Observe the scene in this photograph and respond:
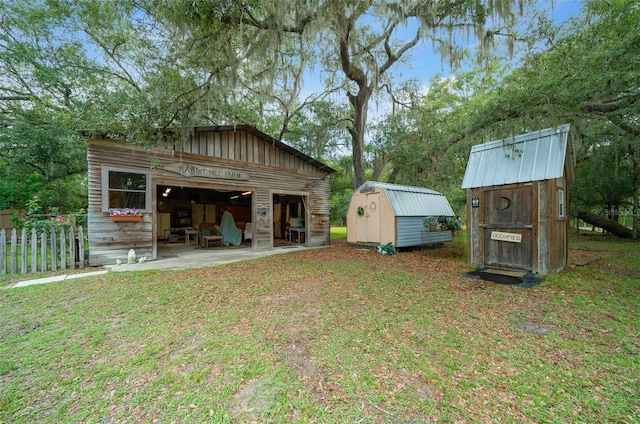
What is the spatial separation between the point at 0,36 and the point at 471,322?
18.2 meters

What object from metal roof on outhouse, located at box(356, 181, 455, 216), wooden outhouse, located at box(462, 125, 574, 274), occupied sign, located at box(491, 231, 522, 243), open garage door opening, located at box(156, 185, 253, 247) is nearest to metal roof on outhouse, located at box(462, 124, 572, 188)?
wooden outhouse, located at box(462, 125, 574, 274)

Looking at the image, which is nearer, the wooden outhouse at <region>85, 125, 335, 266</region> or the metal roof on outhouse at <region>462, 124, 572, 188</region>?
the metal roof on outhouse at <region>462, 124, 572, 188</region>

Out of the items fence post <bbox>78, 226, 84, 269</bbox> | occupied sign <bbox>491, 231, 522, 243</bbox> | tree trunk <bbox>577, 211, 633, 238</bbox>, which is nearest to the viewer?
occupied sign <bbox>491, 231, 522, 243</bbox>

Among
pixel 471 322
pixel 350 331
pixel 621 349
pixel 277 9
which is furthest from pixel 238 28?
pixel 621 349

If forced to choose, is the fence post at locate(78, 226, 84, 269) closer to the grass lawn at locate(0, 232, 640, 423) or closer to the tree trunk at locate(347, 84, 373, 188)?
the grass lawn at locate(0, 232, 640, 423)

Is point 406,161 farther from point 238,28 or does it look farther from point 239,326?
point 239,326

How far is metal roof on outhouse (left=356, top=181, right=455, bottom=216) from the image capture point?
8680 millimetres

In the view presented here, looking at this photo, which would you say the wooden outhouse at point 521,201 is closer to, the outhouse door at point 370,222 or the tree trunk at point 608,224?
the outhouse door at point 370,222

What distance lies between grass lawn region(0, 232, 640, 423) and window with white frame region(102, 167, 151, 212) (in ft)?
8.49

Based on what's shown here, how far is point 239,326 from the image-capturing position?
3137 mm

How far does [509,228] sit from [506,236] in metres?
0.19

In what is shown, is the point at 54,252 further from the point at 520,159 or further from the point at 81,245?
the point at 520,159

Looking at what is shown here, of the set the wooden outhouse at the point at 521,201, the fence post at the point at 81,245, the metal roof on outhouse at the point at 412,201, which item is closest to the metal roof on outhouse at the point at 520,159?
the wooden outhouse at the point at 521,201

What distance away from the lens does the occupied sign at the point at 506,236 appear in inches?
221
